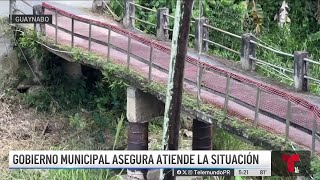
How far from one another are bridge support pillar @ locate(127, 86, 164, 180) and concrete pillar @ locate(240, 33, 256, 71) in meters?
1.97

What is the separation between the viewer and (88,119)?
17.2 metres

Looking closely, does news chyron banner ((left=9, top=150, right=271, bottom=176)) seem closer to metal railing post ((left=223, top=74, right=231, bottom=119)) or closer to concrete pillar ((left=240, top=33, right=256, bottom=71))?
metal railing post ((left=223, top=74, right=231, bottom=119))

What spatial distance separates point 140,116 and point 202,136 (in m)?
1.69

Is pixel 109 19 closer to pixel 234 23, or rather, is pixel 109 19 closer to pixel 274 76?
pixel 234 23

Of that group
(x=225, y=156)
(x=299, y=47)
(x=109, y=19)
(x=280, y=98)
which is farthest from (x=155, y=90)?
(x=299, y=47)

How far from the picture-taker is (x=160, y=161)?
7.99 meters

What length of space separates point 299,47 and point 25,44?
8.29 meters

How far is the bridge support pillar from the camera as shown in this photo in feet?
44.2

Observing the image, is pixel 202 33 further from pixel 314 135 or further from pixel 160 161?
pixel 160 161

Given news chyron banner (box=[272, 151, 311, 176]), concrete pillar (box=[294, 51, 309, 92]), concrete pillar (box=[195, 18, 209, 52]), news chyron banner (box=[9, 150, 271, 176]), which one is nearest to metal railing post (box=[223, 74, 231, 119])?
news chyron banner (box=[272, 151, 311, 176])
